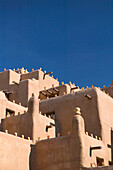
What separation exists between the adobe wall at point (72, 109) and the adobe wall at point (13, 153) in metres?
6.11

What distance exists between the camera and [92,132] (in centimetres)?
2788

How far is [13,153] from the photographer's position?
22422 mm

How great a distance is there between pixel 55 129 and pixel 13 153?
7.32 m

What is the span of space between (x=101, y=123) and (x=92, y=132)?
1050 mm

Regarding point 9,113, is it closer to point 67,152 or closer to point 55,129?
point 55,129

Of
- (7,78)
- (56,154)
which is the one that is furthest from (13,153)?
(7,78)

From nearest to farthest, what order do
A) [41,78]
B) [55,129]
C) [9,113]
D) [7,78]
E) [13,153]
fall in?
[13,153]
[55,129]
[9,113]
[7,78]
[41,78]

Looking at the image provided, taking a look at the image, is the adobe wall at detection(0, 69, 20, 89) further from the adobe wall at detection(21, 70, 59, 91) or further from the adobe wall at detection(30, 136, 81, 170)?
the adobe wall at detection(30, 136, 81, 170)

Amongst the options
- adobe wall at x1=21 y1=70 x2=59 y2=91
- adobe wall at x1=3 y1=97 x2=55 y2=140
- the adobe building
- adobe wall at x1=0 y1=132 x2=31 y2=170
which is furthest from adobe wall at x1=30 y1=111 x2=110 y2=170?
adobe wall at x1=21 y1=70 x2=59 y2=91

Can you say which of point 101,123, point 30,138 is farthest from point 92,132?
point 30,138

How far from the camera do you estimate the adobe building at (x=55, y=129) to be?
74.2 feet

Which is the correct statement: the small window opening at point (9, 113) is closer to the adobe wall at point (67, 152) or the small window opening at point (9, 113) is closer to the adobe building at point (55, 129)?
the adobe building at point (55, 129)

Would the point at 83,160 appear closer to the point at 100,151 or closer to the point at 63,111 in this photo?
the point at 100,151

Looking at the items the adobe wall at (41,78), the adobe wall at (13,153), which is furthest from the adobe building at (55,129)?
the adobe wall at (41,78)
